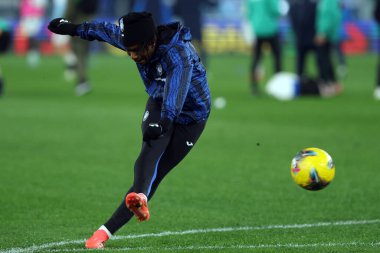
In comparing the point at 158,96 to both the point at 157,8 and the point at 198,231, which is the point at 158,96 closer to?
the point at 198,231

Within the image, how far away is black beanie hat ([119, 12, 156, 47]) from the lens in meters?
7.00

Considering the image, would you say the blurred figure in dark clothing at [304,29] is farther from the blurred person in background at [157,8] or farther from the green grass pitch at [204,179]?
the blurred person in background at [157,8]

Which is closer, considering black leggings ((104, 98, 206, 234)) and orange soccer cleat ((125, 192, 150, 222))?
orange soccer cleat ((125, 192, 150, 222))

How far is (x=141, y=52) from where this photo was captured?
7.10m

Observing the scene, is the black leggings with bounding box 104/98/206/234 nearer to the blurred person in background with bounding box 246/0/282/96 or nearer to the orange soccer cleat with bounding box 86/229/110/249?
the orange soccer cleat with bounding box 86/229/110/249

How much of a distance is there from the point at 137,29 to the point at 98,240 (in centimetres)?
171

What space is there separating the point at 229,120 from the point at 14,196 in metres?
8.42

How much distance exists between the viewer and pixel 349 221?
8641mm

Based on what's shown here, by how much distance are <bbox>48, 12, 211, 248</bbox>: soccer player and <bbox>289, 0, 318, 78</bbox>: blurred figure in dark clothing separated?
15.4 m

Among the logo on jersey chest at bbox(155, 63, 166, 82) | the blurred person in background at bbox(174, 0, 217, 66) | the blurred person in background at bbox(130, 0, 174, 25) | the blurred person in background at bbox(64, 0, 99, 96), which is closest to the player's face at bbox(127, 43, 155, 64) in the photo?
the logo on jersey chest at bbox(155, 63, 166, 82)

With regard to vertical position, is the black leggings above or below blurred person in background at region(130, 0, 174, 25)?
above

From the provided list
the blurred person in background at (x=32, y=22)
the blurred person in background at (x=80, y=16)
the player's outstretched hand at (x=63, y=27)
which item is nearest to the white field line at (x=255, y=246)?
the player's outstretched hand at (x=63, y=27)

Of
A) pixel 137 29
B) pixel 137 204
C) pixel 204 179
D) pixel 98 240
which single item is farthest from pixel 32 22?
pixel 137 204

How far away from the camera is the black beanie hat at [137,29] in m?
7.00
